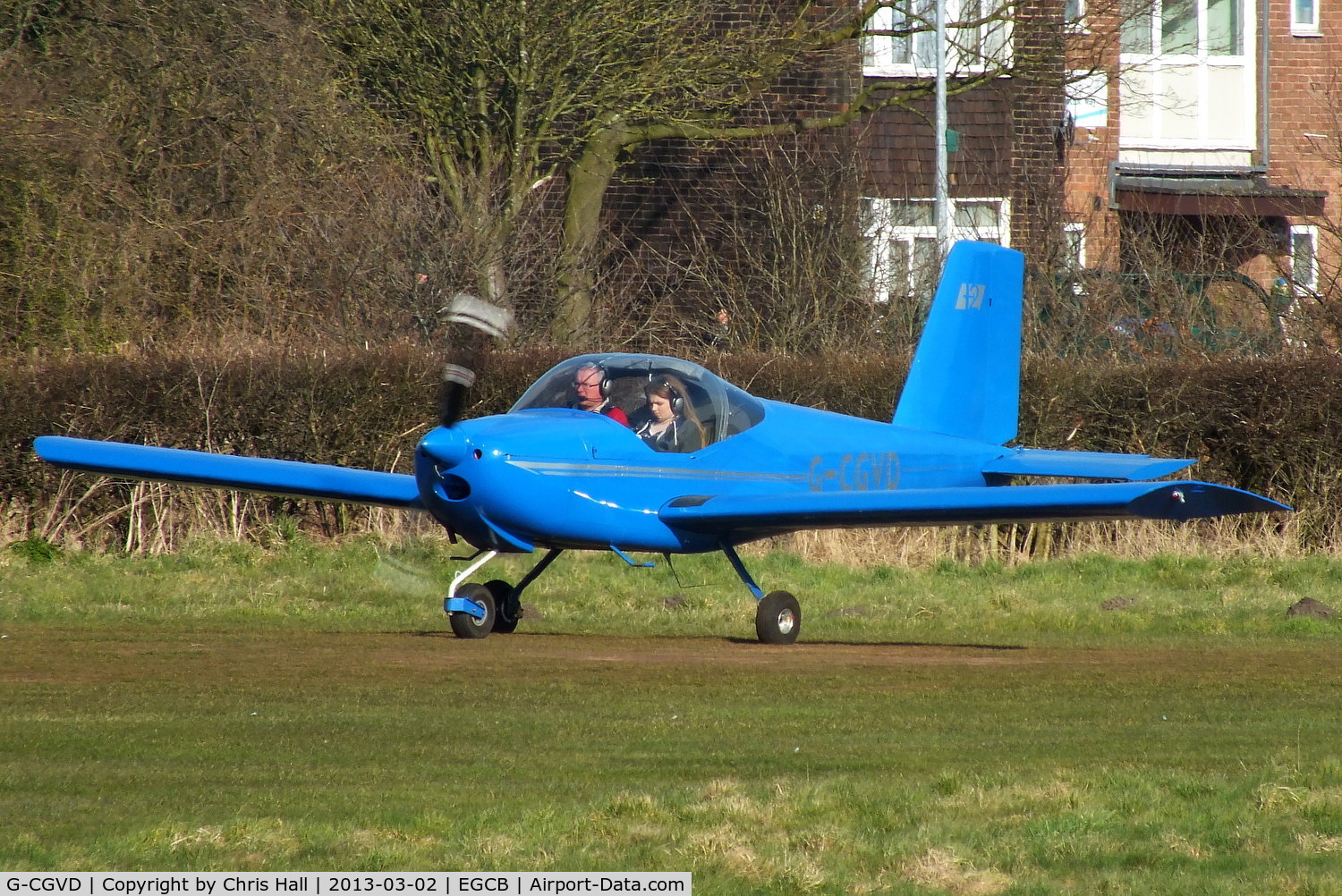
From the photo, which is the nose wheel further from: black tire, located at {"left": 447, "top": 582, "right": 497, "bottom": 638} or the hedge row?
the hedge row

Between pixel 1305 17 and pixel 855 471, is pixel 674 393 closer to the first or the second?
pixel 855 471

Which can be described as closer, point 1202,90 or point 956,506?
point 956,506

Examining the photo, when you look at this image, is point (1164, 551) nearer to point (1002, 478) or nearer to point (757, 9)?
point (1002, 478)

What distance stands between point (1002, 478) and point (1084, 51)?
532 inches

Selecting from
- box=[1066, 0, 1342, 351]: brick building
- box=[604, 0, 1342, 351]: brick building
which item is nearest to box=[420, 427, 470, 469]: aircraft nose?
box=[604, 0, 1342, 351]: brick building

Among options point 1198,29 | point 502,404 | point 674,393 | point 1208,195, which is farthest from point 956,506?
point 1198,29

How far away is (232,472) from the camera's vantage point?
11.4 meters

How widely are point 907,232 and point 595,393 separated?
548 inches

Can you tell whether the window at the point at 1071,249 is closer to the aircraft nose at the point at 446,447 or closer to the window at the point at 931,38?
the window at the point at 931,38

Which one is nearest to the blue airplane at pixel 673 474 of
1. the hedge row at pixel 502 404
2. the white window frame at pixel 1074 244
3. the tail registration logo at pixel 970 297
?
the tail registration logo at pixel 970 297

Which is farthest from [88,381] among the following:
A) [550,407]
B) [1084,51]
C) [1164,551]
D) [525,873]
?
[1084,51]

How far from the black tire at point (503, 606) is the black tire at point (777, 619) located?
163cm

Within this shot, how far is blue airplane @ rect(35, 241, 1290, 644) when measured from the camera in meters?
9.50

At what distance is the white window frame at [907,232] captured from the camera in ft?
68.9
